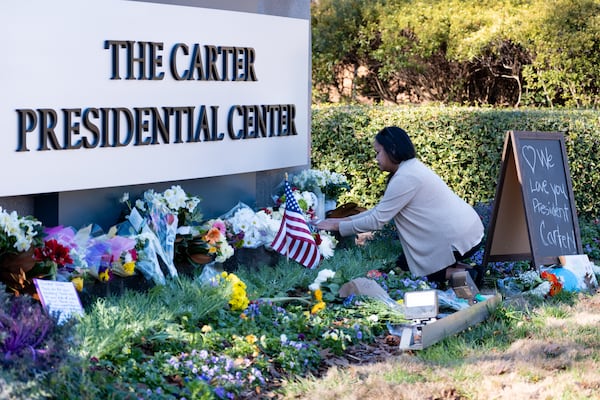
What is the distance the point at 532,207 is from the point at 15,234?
155 inches

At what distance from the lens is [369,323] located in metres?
5.52

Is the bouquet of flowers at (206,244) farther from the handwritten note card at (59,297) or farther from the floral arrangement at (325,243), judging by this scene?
the handwritten note card at (59,297)

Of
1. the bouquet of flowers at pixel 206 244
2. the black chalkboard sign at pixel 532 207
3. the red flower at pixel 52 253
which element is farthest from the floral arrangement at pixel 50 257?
the black chalkboard sign at pixel 532 207

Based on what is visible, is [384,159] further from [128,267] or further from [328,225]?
[128,267]

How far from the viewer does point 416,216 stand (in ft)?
22.4

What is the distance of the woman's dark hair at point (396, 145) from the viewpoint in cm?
675

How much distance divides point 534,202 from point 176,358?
12.3 ft

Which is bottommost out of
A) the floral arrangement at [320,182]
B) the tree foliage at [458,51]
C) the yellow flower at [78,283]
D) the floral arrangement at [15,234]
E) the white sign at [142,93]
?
the yellow flower at [78,283]

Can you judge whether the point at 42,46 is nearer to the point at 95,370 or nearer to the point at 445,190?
the point at 95,370

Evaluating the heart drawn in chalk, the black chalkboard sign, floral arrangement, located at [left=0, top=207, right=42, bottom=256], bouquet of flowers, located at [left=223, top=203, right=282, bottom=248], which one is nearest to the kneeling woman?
bouquet of flowers, located at [left=223, top=203, right=282, bottom=248]

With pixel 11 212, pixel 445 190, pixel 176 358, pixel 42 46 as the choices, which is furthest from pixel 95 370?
pixel 445 190

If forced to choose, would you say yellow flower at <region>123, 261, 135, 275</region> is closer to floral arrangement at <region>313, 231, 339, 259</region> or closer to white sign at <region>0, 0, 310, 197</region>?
white sign at <region>0, 0, 310, 197</region>

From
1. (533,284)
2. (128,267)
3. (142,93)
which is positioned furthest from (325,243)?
(128,267)

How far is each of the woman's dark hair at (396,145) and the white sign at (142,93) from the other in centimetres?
100
